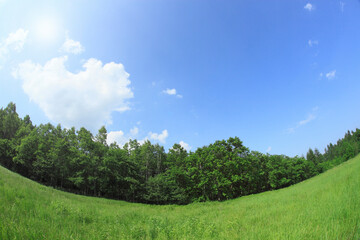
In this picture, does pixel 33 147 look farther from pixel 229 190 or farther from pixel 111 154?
pixel 229 190

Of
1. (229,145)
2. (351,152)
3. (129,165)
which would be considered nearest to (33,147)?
(129,165)

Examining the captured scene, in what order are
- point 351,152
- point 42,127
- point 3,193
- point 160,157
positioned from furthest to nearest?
1. point 351,152
2. point 160,157
3. point 42,127
4. point 3,193

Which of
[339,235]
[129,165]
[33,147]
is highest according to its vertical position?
[33,147]

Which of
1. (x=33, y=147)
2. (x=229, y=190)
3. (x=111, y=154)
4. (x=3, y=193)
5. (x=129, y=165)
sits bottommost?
(x=229, y=190)

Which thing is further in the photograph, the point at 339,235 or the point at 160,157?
the point at 160,157

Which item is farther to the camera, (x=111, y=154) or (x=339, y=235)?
(x=111, y=154)

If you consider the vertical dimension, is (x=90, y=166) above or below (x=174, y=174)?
above

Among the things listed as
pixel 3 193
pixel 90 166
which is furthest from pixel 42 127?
pixel 3 193

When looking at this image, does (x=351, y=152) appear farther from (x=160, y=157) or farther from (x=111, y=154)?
(x=111, y=154)

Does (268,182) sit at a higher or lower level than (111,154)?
lower

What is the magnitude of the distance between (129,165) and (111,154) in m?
6.41

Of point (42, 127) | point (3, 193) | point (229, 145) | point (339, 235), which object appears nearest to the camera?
point (339, 235)

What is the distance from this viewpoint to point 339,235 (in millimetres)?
2789

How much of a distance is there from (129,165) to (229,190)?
101 ft
